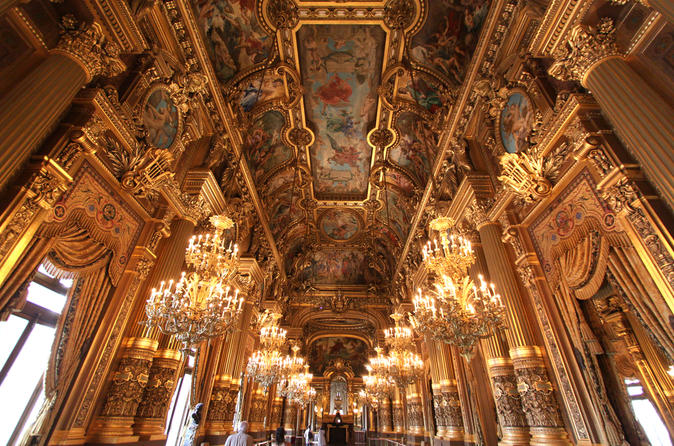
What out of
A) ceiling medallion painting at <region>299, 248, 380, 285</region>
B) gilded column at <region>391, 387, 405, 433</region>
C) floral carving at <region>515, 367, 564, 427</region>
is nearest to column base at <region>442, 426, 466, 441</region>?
floral carving at <region>515, 367, 564, 427</region>

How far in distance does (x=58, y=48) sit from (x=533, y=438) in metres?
8.98

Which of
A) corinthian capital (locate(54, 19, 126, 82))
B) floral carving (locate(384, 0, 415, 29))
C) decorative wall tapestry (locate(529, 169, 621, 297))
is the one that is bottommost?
decorative wall tapestry (locate(529, 169, 621, 297))

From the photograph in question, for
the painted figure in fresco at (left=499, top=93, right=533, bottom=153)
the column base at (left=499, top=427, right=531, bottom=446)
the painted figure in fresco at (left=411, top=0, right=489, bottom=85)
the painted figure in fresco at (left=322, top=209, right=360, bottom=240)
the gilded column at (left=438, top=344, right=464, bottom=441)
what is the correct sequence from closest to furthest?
1. the column base at (left=499, top=427, right=531, bottom=446)
2. the painted figure in fresco at (left=499, top=93, right=533, bottom=153)
3. the painted figure in fresco at (left=411, top=0, right=489, bottom=85)
4. the gilded column at (left=438, top=344, right=464, bottom=441)
5. the painted figure in fresco at (left=322, top=209, right=360, bottom=240)

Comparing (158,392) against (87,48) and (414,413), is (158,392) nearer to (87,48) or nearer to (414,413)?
(87,48)

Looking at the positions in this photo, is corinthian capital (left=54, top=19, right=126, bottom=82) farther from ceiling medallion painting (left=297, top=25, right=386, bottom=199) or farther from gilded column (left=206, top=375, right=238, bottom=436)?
gilded column (left=206, top=375, right=238, bottom=436)

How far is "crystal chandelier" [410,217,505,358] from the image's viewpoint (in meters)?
4.52

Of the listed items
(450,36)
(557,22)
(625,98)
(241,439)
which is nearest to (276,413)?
(241,439)

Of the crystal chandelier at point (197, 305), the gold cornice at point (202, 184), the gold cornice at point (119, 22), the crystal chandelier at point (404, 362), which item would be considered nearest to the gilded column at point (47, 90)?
the gold cornice at point (119, 22)

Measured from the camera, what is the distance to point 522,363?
5328 mm

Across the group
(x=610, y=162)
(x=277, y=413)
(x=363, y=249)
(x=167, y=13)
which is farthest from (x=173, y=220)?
(x=277, y=413)

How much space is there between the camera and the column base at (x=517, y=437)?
5.22m

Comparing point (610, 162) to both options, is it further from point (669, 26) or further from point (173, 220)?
point (173, 220)

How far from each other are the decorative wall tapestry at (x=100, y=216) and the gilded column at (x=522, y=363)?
718 centimetres

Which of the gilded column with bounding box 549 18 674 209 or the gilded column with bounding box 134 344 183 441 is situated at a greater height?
the gilded column with bounding box 549 18 674 209
